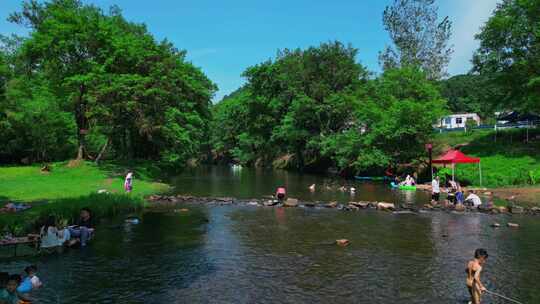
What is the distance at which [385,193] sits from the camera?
4147 cm

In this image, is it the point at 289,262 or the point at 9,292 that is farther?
the point at 289,262

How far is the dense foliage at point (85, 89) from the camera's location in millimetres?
47953

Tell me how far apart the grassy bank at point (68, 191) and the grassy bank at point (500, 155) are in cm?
3415

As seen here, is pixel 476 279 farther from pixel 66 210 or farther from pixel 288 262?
pixel 66 210

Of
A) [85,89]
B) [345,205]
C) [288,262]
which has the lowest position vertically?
[288,262]

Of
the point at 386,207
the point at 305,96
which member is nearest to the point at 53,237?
the point at 386,207

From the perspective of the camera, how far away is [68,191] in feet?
109

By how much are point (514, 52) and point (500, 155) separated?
12.8 meters

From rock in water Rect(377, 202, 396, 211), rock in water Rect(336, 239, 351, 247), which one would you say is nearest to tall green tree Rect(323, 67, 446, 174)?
Answer: rock in water Rect(377, 202, 396, 211)

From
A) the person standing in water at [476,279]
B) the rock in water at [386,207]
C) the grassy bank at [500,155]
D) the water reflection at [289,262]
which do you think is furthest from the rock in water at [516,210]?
the person standing in water at [476,279]

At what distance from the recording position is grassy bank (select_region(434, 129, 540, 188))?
140 ft

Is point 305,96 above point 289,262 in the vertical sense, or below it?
above

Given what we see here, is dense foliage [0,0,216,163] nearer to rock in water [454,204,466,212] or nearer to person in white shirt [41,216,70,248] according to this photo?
person in white shirt [41,216,70,248]

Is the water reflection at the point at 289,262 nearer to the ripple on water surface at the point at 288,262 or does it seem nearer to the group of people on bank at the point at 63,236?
the ripple on water surface at the point at 288,262
